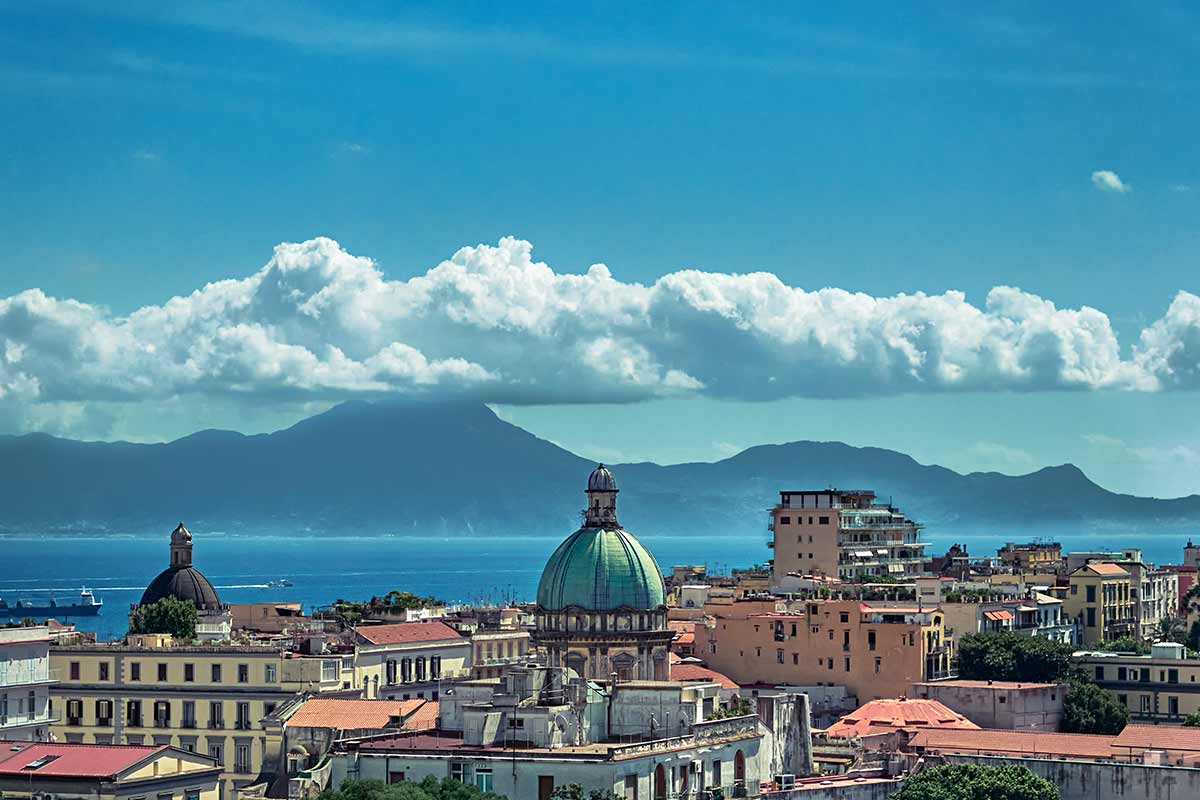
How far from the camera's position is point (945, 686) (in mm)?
128750

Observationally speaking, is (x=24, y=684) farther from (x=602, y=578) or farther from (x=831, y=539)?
(x=831, y=539)

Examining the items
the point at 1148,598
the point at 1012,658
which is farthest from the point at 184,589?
the point at 1148,598

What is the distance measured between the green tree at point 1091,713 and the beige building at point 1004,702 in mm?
599

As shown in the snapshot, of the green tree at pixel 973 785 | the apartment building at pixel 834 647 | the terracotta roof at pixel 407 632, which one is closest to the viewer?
the green tree at pixel 973 785

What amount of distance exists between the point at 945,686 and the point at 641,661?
83.5 feet

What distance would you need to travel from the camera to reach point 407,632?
13300cm

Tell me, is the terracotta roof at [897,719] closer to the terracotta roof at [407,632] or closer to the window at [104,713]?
the terracotta roof at [407,632]

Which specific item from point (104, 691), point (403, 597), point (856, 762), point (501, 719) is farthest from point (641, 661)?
point (403, 597)

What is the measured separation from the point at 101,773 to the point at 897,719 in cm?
4727

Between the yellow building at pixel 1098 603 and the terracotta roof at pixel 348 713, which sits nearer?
the terracotta roof at pixel 348 713

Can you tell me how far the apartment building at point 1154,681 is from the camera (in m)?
136

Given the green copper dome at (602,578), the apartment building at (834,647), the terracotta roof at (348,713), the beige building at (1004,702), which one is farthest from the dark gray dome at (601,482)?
the beige building at (1004,702)

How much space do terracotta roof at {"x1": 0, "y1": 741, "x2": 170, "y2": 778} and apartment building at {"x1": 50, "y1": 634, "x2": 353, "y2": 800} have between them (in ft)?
97.7

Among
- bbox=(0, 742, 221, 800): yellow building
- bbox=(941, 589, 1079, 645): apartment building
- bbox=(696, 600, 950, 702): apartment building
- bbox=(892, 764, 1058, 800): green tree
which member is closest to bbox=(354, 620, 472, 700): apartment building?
bbox=(696, 600, 950, 702): apartment building
